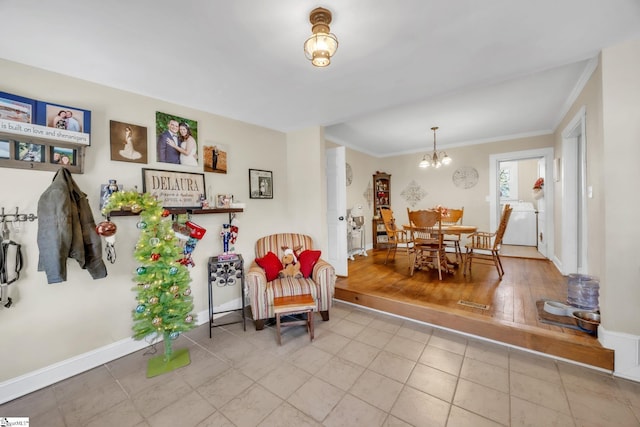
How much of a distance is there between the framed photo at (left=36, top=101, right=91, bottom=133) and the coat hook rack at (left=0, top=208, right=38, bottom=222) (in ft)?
2.27

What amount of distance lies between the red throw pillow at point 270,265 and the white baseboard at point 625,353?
2.84m

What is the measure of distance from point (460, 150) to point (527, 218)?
270 centimetres

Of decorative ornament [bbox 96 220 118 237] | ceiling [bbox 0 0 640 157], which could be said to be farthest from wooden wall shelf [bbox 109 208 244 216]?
ceiling [bbox 0 0 640 157]

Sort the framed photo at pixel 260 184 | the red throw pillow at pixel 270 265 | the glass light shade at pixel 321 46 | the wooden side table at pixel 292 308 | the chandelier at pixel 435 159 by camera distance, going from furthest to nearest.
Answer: the chandelier at pixel 435 159 < the framed photo at pixel 260 184 < the red throw pillow at pixel 270 265 < the wooden side table at pixel 292 308 < the glass light shade at pixel 321 46

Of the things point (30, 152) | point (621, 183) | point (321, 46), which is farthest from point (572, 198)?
point (30, 152)

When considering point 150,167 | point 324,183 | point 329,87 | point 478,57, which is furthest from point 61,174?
point 478,57

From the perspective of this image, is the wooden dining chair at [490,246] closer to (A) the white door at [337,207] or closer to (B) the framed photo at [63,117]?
A: (A) the white door at [337,207]

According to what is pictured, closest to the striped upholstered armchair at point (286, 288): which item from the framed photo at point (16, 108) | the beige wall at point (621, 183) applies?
the framed photo at point (16, 108)

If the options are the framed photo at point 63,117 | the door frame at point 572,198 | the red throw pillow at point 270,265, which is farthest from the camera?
the door frame at point 572,198

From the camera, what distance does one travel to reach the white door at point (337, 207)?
143 inches

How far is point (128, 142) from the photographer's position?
2217mm

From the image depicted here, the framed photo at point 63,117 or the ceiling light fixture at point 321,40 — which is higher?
the ceiling light fixture at point 321,40

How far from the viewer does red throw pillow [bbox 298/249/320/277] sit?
280cm

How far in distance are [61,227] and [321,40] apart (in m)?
2.16
